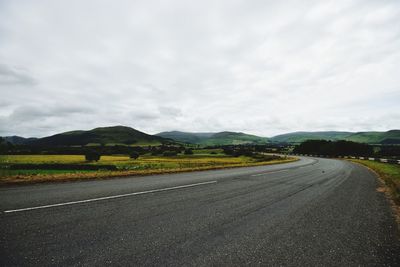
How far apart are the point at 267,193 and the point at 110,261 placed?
6926 mm

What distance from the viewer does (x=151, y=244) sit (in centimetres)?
390

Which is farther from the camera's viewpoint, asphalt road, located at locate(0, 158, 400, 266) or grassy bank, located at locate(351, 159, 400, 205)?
grassy bank, located at locate(351, 159, 400, 205)

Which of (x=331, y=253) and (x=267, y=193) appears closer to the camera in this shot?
(x=331, y=253)

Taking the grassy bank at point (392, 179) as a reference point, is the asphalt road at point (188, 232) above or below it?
above

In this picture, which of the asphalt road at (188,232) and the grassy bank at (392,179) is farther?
the grassy bank at (392,179)

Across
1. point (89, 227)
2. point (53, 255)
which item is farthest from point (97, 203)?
point (53, 255)

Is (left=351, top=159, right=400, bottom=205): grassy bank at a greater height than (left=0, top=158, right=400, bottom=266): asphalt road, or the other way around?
(left=0, top=158, right=400, bottom=266): asphalt road

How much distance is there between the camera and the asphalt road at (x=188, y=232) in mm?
3514

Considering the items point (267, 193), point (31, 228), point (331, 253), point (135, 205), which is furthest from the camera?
point (267, 193)

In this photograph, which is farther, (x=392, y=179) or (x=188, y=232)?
(x=392, y=179)

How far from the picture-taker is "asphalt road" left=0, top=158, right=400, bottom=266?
3.51 meters

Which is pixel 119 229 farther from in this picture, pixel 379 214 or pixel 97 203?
pixel 379 214

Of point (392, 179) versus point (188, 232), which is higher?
point (188, 232)

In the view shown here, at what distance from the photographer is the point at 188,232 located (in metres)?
4.52
